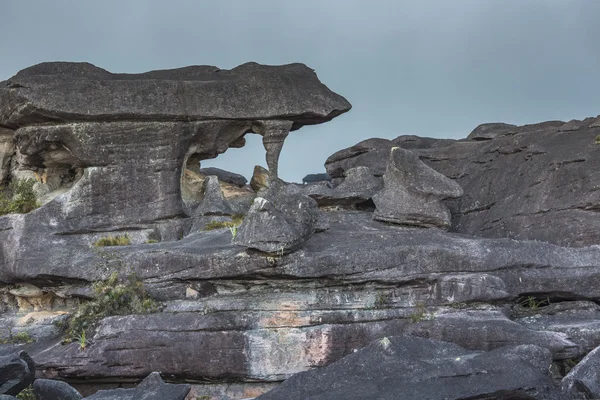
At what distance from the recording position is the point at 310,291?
17.2 meters

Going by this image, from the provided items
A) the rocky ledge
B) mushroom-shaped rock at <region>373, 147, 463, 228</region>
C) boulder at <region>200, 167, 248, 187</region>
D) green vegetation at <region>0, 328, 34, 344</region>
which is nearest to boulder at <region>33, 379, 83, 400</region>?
the rocky ledge

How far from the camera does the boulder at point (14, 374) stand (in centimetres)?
1448

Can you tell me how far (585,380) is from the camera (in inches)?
523

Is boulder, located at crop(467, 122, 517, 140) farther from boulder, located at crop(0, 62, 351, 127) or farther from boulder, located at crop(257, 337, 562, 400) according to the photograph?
boulder, located at crop(257, 337, 562, 400)

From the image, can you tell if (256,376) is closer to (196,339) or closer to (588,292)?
(196,339)

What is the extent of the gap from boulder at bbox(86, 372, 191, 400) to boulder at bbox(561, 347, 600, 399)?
238 inches

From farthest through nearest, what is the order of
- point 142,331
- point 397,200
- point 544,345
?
1. point 397,200
2. point 142,331
3. point 544,345

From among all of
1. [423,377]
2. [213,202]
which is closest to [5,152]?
[213,202]

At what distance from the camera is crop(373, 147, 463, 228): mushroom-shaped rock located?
20.1 meters

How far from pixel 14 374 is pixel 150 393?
2992 mm

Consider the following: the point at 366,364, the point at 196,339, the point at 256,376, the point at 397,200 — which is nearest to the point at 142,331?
the point at 196,339

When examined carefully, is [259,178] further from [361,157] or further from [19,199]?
[19,199]

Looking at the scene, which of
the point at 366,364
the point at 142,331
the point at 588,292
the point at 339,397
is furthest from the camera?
the point at 588,292

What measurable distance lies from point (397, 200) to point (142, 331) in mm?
7033
